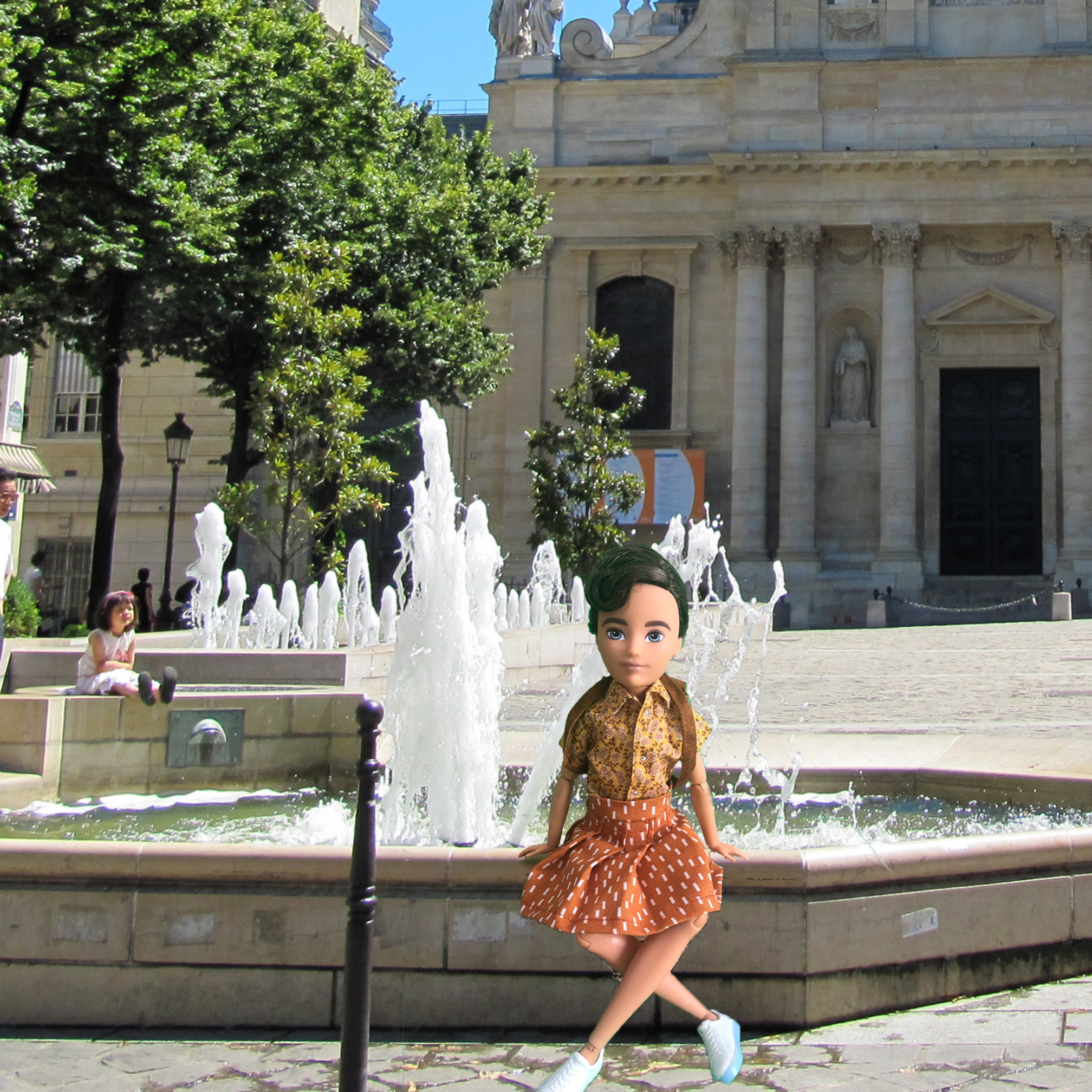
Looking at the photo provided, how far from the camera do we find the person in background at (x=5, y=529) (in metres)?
8.35

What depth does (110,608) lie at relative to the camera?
31.2ft

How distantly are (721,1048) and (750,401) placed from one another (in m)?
34.0

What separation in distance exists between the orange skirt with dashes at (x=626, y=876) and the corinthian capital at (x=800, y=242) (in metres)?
35.2

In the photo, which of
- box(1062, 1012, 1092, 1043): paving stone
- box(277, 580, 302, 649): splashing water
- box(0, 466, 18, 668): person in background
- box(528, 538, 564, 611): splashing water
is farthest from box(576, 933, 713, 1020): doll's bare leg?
box(528, 538, 564, 611): splashing water

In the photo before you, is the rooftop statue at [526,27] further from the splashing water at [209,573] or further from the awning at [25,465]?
the splashing water at [209,573]

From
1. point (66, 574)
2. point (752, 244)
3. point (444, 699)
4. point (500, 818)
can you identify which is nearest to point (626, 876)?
point (444, 699)

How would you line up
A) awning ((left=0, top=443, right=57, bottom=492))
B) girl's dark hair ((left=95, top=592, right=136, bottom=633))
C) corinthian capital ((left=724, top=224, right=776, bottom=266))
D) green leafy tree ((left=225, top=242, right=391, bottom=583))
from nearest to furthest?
girl's dark hair ((left=95, top=592, right=136, bottom=633)) < green leafy tree ((left=225, top=242, right=391, bottom=583)) < awning ((left=0, top=443, right=57, bottom=492)) < corinthian capital ((left=724, top=224, right=776, bottom=266))

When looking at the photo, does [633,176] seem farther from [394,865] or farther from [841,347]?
[394,865]

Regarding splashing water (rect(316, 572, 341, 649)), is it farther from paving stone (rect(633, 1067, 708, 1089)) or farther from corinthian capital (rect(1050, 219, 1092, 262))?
corinthian capital (rect(1050, 219, 1092, 262))

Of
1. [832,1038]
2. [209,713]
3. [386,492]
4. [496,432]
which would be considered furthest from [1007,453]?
[832,1038]

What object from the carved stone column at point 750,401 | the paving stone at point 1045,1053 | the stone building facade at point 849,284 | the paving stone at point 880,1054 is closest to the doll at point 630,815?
the paving stone at point 880,1054

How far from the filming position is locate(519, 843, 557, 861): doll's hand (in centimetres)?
411

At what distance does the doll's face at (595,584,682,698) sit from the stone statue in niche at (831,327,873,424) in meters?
35.2

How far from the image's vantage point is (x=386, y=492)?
134 feet
